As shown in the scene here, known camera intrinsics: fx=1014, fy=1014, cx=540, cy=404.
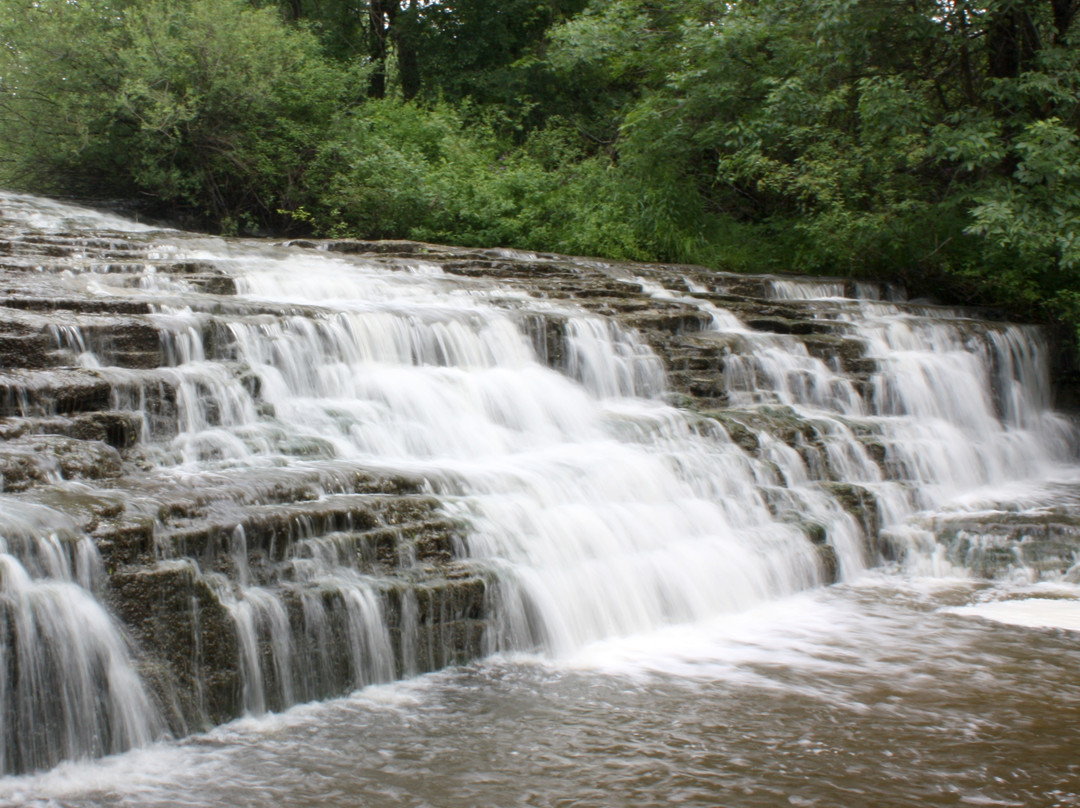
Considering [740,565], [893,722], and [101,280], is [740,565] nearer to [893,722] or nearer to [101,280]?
[893,722]

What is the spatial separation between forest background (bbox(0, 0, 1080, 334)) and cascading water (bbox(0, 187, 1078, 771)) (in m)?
2.89

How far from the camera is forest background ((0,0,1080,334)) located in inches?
579

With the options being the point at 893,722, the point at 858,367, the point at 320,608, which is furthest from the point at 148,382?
the point at 858,367

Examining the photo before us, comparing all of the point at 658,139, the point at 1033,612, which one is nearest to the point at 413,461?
the point at 1033,612

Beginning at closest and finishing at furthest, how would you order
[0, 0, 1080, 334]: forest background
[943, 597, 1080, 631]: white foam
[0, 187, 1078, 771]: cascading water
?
[0, 187, 1078, 771]: cascading water, [943, 597, 1080, 631]: white foam, [0, 0, 1080, 334]: forest background

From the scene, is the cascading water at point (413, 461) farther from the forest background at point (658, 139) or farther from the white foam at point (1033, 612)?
the forest background at point (658, 139)

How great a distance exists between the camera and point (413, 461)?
796 centimetres

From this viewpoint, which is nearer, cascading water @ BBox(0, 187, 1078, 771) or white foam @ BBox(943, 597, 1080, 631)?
cascading water @ BBox(0, 187, 1078, 771)

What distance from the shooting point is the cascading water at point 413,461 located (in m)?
5.22

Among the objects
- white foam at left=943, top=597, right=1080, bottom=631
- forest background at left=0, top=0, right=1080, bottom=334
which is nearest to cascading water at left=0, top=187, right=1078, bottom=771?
white foam at left=943, top=597, right=1080, bottom=631

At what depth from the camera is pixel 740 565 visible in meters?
7.84

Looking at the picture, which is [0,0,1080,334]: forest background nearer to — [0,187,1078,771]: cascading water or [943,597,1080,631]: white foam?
[0,187,1078,771]: cascading water

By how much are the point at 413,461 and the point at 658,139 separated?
14.0 meters

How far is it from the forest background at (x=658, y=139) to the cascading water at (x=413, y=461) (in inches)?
114
